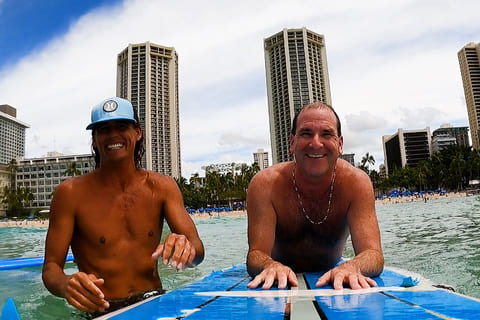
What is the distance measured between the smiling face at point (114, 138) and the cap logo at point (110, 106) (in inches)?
3.5

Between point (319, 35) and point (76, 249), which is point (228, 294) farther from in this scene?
point (319, 35)

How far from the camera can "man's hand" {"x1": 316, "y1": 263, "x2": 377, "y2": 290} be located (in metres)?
2.24

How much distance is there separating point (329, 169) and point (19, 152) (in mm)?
198624

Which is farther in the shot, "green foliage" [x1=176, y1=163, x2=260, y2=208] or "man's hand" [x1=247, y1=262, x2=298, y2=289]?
"green foliage" [x1=176, y1=163, x2=260, y2=208]

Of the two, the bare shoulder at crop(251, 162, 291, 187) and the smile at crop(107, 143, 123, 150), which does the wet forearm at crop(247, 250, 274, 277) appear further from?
the smile at crop(107, 143, 123, 150)

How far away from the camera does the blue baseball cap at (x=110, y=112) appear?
2539mm

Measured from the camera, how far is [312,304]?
1.88m

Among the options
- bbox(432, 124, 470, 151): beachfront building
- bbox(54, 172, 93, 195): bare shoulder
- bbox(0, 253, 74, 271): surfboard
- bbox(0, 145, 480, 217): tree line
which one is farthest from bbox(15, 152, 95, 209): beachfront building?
bbox(432, 124, 470, 151): beachfront building

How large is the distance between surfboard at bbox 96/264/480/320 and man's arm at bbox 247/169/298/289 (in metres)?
0.32

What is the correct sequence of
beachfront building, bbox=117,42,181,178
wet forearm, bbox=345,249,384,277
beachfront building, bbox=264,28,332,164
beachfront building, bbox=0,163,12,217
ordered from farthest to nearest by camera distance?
beachfront building, bbox=117,42,181,178
beachfront building, bbox=264,28,332,164
beachfront building, bbox=0,163,12,217
wet forearm, bbox=345,249,384,277

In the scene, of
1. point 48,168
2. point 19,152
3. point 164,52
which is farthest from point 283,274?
point 19,152

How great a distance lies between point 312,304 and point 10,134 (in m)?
193

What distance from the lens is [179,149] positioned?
12069 centimetres

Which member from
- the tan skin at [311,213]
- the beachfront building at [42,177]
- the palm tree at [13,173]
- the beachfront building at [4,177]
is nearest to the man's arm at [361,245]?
the tan skin at [311,213]
